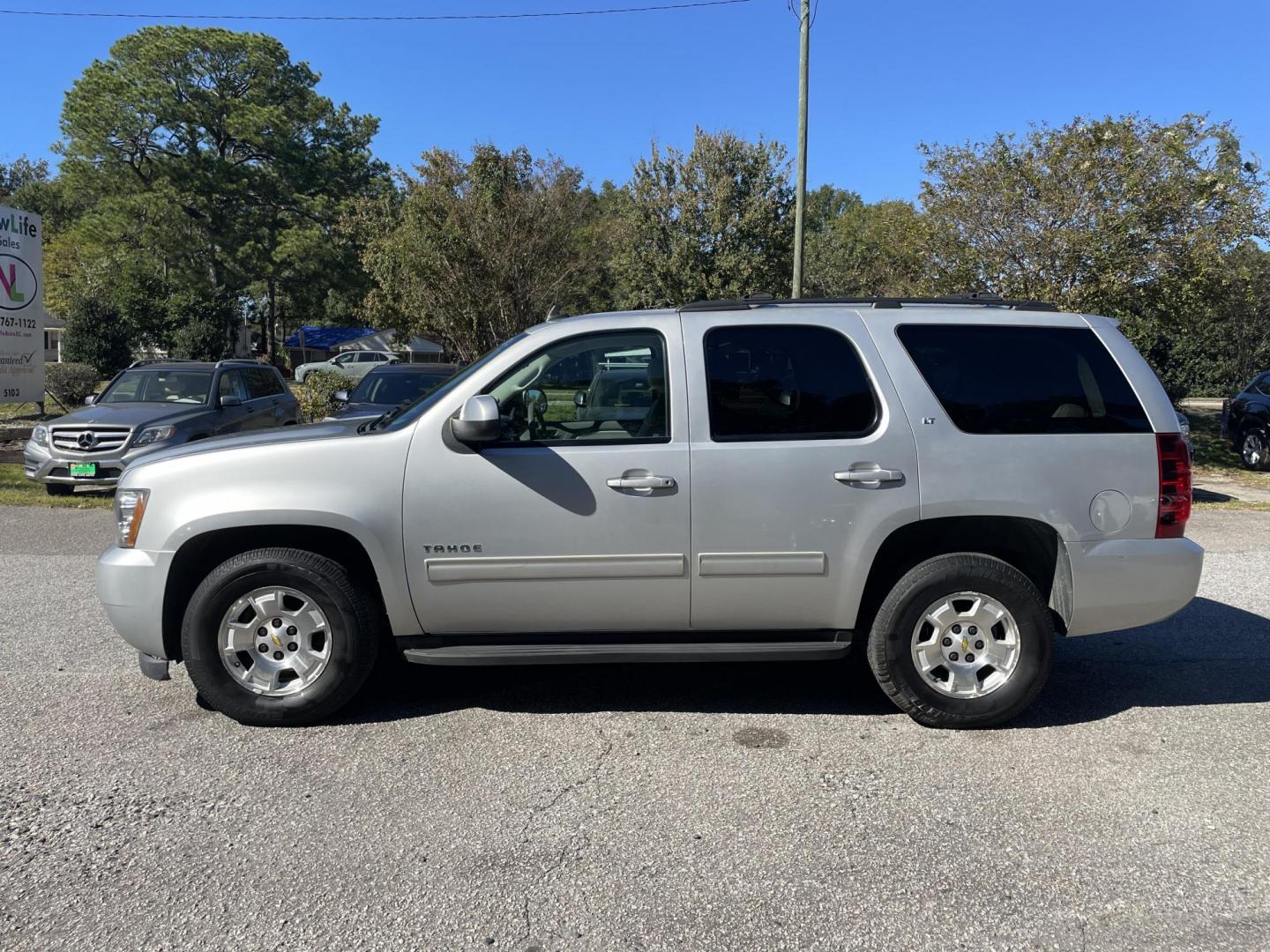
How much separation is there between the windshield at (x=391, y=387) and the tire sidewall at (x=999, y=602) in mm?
9650

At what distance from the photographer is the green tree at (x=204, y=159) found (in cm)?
4050

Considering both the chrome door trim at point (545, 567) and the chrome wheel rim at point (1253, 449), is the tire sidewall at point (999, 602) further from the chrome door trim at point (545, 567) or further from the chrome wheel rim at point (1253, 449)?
the chrome wheel rim at point (1253, 449)

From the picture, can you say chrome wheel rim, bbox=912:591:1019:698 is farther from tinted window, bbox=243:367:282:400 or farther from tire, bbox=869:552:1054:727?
tinted window, bbox=243:367:282:400

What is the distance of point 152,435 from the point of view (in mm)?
10359

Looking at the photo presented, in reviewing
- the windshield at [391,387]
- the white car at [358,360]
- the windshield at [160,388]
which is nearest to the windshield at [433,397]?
the windshield at [160,388]

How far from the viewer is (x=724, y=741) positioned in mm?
4211

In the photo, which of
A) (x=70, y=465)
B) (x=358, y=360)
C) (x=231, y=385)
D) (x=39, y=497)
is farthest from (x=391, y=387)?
(x=358, y=360)

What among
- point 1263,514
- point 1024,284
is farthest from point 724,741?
point 1024,284

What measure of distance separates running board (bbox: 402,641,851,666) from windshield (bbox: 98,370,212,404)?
28.0 feet

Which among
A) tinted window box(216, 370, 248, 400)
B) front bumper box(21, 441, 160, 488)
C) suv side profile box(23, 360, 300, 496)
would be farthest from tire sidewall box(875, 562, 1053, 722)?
tinted window box(216, 370, 248, 400)

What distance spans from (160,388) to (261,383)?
5.46 ft

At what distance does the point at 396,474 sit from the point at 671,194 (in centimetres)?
2197

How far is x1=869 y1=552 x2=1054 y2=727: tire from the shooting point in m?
4.22

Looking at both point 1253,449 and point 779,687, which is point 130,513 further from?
point 1253,449
